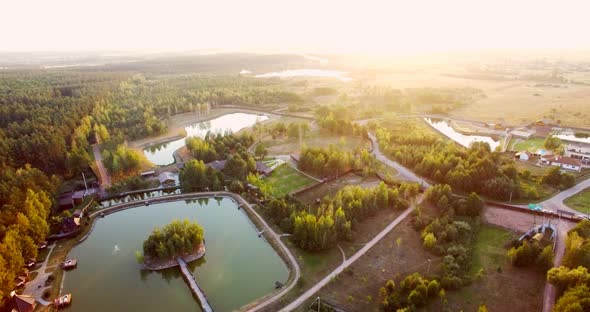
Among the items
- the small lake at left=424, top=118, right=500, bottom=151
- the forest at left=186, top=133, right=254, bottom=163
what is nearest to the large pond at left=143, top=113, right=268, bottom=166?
the forest at left=186, top=133, right=254, bottom=163

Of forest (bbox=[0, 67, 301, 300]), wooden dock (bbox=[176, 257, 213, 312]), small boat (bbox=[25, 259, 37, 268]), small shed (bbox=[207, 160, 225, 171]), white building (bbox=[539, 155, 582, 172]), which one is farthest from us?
small shed (bbox=[207, 160, 225, 171])

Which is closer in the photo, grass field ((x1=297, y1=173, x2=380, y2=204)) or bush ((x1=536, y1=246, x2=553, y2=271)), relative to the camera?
bush ((x1=536, y1=246, x2=553, y2=271))

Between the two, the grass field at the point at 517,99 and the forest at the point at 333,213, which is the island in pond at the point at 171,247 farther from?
the grass field at the point at 517,99

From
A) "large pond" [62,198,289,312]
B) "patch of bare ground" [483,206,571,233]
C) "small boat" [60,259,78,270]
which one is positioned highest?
"patch of bare ground" [483,206,571,233]

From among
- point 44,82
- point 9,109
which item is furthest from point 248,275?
point 44,82

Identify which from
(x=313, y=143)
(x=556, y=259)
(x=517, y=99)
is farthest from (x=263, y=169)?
(x=517, y=99)

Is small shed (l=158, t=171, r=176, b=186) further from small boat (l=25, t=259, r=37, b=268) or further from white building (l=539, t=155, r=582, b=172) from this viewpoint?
white building (l=539, t=155, r=582, b=172)
